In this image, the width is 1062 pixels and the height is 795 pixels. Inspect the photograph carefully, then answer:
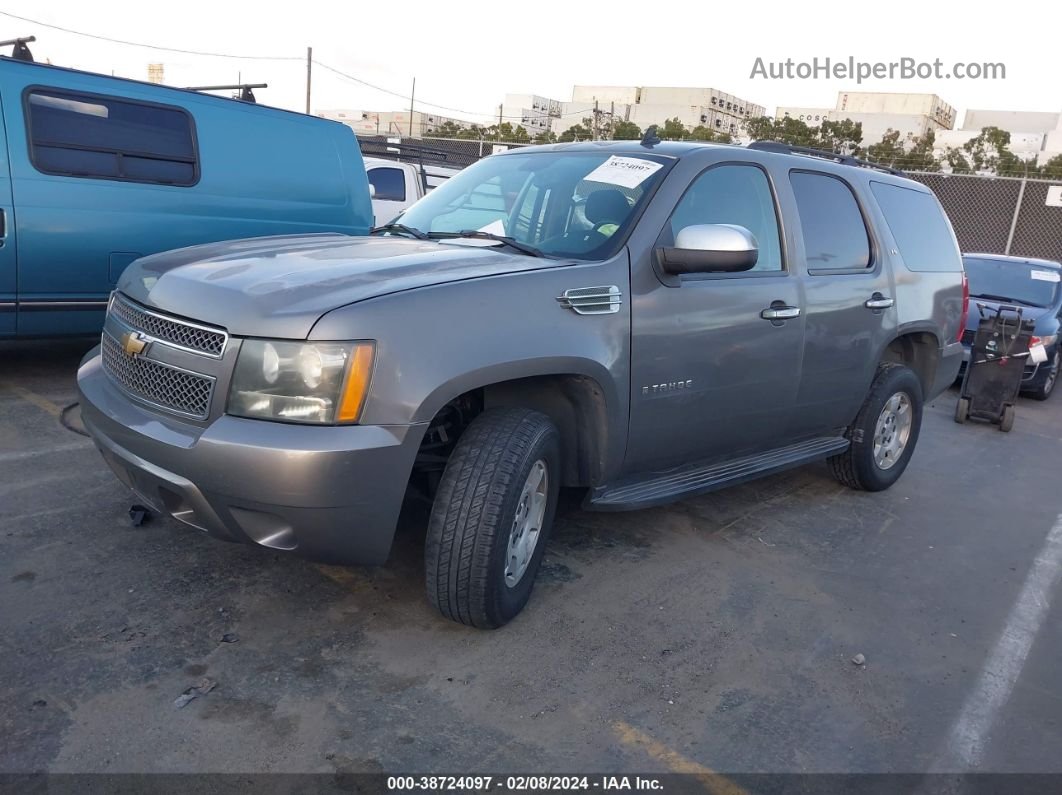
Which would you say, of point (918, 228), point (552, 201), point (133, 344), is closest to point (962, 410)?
point (918, 228)

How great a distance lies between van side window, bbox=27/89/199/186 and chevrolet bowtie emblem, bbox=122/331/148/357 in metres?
3.22

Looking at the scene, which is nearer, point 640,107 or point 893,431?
point 893,431

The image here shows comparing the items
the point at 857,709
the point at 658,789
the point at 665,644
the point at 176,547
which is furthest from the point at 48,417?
the point at 857,709

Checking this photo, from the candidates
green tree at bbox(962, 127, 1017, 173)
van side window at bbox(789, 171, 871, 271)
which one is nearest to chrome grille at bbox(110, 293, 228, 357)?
van side window at bbox(789, 171, 871, 271)

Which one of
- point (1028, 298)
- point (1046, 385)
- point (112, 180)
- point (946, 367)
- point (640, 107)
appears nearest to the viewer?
point (946, 367)

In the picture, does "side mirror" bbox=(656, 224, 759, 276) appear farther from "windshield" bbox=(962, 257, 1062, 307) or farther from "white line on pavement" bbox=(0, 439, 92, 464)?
"windshield" bbox=(962, 257, 1062, 307)

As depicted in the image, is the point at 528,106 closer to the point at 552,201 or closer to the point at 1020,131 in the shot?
the point at 1020,131

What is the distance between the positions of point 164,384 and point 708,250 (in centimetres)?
209

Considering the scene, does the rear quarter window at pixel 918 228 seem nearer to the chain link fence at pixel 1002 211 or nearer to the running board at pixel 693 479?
the running board at pixel 693 479

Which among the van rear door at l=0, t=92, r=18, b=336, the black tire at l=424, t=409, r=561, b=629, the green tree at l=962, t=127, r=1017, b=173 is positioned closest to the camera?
the black tire at l=424, t=409, r=561, b=629

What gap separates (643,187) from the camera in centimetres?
375

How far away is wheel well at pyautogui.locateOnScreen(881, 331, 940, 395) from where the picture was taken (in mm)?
5449

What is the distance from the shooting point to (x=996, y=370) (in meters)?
7.81

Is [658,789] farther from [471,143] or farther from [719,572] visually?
[471,143]
